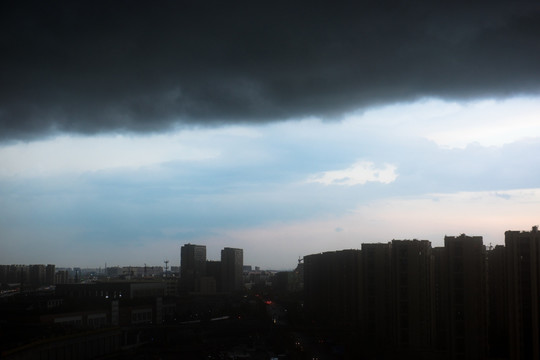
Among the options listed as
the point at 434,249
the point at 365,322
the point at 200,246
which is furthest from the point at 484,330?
the point at 200,246

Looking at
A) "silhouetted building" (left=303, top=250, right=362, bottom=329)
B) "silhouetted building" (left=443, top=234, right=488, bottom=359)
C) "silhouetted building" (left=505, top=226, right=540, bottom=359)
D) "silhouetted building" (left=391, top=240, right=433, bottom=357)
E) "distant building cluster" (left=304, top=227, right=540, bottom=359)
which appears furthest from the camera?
"silhouetted building" (left=303, top=250, right=362, bottom=329)

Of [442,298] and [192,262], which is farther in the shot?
[192,262]

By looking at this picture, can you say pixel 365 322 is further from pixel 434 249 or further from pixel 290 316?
pixel 290 316

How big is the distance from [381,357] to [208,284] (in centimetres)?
10872

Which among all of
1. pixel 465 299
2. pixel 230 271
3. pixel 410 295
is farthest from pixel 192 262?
pixel 465 299

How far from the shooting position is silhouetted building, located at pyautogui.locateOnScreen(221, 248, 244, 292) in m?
173

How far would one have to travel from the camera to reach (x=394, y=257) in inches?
1706

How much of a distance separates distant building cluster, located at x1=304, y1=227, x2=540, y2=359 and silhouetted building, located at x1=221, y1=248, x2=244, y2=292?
109050 mm

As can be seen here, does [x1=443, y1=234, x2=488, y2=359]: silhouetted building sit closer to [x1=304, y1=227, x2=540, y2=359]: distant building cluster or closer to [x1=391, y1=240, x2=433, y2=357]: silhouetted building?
[x1=304, y1=227, x2=540, y2=359]: distant building cluster

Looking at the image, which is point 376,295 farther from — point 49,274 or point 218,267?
point 49,274

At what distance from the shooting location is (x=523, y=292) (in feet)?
101

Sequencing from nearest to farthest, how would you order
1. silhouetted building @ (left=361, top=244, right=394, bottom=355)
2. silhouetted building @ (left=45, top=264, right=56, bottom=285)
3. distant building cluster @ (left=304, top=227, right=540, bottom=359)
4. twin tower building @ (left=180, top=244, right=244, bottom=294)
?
1. distant building cluster @ (left=304, top=227, right=540, bottom=359)
2. silhouetted building @ (left=361, top=244, right=394, bottom=355)
3. twin tower building @ (left=180, top=244, right=244, bottom=294)
4. silhouetted building @ (left=45, top=264, right=56, bottom=285)

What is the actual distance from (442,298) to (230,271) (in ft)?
470

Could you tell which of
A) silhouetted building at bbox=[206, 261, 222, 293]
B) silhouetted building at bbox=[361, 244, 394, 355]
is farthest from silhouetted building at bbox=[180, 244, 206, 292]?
silhouetted building at bbox=[361, 244, 394, 355]
